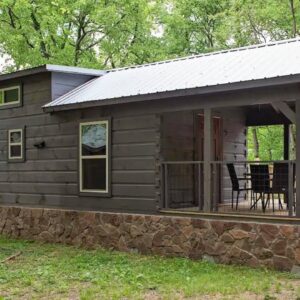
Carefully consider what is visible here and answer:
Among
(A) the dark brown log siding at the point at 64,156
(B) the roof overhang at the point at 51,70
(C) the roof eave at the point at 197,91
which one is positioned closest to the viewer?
(C) the roof eave at the point at 197,91

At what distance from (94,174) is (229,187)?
308 centimetres

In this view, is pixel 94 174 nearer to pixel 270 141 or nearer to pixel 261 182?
pixel 261 182

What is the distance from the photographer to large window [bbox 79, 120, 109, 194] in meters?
9.78

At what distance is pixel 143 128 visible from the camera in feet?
29.9

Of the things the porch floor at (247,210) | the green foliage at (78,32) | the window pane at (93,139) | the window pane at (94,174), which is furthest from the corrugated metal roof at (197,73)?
the green foliage at (78,32)

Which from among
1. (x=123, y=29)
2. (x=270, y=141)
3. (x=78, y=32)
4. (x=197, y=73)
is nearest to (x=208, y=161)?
(x=197, y=73)

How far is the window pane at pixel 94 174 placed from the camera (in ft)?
32.3

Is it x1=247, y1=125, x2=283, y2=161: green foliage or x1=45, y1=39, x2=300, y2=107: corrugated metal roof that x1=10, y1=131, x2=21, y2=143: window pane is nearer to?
x1=45, y1=39, x2=300, y2=107: corrugated metal roof

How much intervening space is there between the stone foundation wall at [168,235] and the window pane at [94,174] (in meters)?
0.52

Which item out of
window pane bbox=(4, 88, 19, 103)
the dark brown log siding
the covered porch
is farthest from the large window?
window pane bbox=(4, 88, 19, 103)

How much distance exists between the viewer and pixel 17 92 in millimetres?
11688

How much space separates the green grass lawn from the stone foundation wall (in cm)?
22

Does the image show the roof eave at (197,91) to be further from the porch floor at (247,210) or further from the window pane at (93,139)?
the porch floor at (247,210)

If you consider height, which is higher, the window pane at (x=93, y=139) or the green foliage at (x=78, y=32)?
the green foliage at (x=78, y=32)
